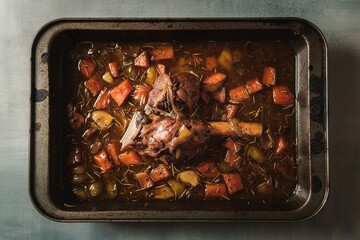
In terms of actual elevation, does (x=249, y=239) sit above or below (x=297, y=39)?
below

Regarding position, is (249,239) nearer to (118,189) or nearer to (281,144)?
(281,144)

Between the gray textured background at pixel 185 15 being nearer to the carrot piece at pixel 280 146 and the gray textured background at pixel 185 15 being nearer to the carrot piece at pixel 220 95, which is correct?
the carrot piece at pixel 280 146

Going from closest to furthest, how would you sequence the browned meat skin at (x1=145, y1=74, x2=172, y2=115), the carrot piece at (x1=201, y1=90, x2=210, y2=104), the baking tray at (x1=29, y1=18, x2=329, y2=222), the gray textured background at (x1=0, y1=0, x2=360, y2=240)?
1. the baking tray at (x1=29, y1=18, x2=329, y2=222)
2. the browned meat skin at (x1=145, y1=74, x2=172, y2=115)
3. the carrot piece at (x1=201, y1=90, x2=210, y2=104)
4. the gray textured background at (x1=0, y1=0, x2=360, y2=240)

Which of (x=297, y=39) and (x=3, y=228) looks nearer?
(x=297, y=39)

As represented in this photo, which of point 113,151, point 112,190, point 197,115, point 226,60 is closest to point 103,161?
point 113,151

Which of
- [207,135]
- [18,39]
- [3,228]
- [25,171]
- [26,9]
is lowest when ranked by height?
[3,228]

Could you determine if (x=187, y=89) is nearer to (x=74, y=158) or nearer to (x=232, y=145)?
(x=232, y=145)

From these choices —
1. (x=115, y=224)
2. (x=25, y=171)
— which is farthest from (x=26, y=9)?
(x=115, y=224)

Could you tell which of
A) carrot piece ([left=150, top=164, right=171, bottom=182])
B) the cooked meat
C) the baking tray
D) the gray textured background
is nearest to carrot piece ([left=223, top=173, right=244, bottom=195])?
the baking tray

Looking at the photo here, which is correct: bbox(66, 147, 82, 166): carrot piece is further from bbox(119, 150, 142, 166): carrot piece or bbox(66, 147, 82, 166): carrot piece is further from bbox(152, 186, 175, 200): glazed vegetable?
bbox(152, 186, 175, 200): glazed vegetable
